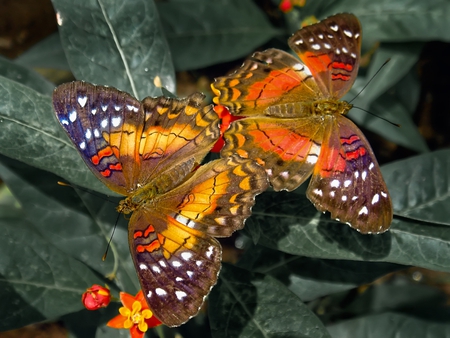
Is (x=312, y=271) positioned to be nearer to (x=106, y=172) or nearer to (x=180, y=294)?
(x=180, y=294)

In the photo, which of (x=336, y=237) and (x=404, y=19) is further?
(x=404, y=19)

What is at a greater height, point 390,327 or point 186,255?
point 186,255

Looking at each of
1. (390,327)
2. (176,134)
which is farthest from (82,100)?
(390,327)

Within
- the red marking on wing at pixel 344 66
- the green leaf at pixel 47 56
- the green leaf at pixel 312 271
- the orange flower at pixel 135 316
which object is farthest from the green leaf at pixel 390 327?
the green leaf at pixel 47 56

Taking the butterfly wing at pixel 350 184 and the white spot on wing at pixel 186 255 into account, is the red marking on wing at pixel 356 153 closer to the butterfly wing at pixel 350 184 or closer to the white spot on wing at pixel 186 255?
the butterfly wing at pixel 350 184

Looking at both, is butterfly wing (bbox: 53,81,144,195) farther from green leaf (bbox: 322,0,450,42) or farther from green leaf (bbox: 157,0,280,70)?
green leaf (bbox: 322,0,450,42)

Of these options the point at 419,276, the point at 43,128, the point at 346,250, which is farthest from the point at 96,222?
the point at 419,276

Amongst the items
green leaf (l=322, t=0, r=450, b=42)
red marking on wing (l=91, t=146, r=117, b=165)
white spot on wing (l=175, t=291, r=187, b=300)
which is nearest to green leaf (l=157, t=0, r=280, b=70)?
green leaf (l=322, t=0, r=450, b=42)
